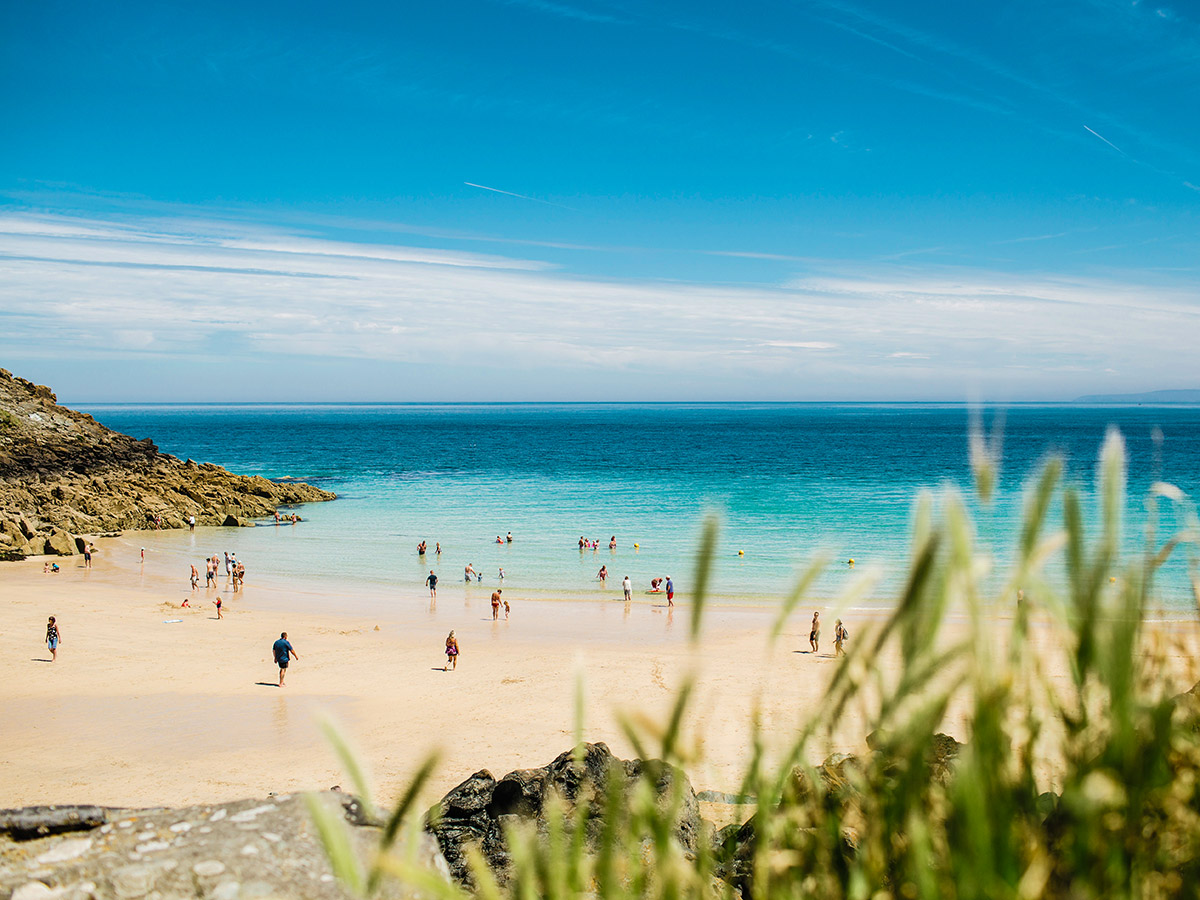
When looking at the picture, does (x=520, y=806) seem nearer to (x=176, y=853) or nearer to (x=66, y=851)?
(x=176, y=853)

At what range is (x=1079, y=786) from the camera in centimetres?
138

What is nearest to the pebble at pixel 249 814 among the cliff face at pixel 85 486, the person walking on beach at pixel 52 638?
the person walking on beach at pixel 52 638

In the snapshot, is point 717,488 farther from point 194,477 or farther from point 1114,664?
point 1114,664

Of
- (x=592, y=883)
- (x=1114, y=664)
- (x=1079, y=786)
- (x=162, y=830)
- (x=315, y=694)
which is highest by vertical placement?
(x=1114, y=664)

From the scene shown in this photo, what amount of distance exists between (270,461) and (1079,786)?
4342 inches

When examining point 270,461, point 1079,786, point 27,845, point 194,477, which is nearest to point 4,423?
point 194,477

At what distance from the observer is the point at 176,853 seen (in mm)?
3857

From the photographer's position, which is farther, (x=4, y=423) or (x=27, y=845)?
(x=4, y=423)

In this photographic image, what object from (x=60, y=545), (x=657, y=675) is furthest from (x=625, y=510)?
(x=657, y=675)

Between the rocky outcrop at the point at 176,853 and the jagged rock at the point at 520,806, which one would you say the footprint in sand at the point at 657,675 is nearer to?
the jagged rock at the point at 520,806

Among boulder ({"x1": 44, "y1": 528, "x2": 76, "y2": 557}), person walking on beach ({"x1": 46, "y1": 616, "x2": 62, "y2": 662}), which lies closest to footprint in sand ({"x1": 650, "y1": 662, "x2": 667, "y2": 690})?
person walking on beach ({"x1": 46, "y1": 616, "x2": 62, "y2": 662})

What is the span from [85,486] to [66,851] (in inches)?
2145

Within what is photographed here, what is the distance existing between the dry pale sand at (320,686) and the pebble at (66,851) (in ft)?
14.3

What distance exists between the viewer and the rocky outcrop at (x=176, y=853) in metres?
3.62
